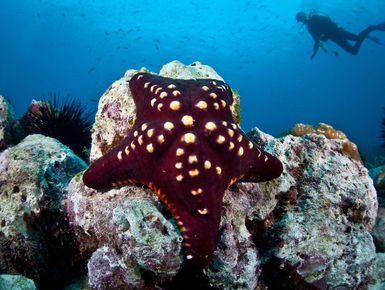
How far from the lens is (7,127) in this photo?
477 centimetres

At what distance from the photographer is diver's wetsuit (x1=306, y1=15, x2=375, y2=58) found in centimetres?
2242

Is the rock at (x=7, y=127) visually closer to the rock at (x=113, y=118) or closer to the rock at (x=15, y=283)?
the rock at (x=113, y=118)

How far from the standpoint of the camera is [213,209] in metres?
2.16

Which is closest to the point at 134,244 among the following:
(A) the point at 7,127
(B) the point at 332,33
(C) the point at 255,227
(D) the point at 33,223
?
(C) the point at 255,227

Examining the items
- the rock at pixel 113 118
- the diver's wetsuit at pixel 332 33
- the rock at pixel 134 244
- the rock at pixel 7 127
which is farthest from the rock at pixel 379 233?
the diver's wetsuit at pixel 332 33

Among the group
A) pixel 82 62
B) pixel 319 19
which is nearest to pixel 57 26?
pixel 82 62

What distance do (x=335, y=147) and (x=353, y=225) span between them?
1169 mm

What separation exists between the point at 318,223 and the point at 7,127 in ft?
19.5

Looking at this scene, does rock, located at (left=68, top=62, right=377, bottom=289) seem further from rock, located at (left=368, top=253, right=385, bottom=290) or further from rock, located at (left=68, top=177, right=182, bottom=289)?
rock, located at (left=368, top=253, right=385, bottom=290)

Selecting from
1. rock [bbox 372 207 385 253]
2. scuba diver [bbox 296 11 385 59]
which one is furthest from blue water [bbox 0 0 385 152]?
rock [bbox 372 207 385 253]

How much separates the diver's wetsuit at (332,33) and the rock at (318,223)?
25373 millimetres

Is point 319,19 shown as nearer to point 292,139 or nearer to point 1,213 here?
point 292,139

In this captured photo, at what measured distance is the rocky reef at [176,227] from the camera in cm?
227

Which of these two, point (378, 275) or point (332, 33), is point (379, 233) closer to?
point (378, 275)
